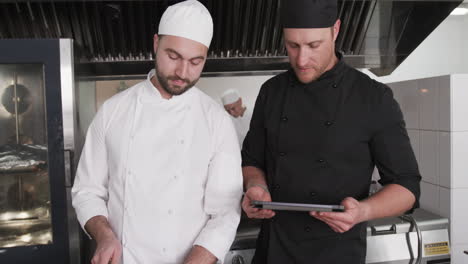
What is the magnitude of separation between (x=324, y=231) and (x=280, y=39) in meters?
1.65

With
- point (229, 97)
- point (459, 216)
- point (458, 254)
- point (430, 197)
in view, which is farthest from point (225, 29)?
point (458, 254)

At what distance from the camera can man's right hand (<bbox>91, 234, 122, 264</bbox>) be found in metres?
1.22

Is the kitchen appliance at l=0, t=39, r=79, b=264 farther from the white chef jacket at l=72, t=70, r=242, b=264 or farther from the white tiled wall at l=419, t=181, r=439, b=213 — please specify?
the white tiled wall at l=419, t=181, r=439, b=213

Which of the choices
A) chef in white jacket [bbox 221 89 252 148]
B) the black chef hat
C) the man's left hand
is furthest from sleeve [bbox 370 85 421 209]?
chef in white jacket [bbox 221 89 252 148]

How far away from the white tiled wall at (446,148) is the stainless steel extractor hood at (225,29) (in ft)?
1.47

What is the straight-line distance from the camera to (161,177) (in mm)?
1331

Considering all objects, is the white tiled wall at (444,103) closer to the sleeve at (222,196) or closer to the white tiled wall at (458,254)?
the white tiled wall at (458,254)

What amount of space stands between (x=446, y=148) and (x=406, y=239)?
592mm

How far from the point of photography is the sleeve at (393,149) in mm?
1351

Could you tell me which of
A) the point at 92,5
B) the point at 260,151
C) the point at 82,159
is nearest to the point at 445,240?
the point at 260,151

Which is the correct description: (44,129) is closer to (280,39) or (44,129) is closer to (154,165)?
(154,165)

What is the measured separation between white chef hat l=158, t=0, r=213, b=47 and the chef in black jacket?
280 millimetres

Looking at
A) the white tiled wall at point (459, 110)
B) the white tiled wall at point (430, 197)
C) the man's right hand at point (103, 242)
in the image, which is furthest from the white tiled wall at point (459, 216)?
the man's right hand at point (103, 242)

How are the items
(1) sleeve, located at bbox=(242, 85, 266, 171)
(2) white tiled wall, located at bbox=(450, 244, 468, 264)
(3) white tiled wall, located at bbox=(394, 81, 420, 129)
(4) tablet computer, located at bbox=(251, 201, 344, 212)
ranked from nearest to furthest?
(4) tablet computer, located at bbox=(251, 201, 344, 212), (1) sleeve, located at bbox=(242, 85, 266, 171), (2) white tiled wall, located at bbox=(450, 244, 468, 264), (3) white tiled wall, located at bbox=(394, 81, 420, 129)
